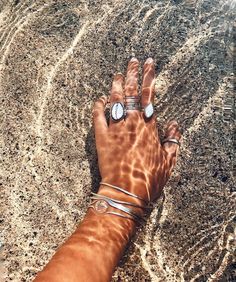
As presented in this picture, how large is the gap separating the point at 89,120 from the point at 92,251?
103cm

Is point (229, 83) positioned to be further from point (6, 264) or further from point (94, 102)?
point (6, 264)

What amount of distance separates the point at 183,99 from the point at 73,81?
2.85 ft

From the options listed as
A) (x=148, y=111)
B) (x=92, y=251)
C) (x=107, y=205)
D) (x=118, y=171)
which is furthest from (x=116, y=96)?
(x=92, y=251)

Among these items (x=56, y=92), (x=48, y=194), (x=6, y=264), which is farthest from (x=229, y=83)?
(x=6, y=264)

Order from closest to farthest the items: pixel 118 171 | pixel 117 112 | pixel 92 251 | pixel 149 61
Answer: pixel 92 251, pixel 118 171, pixel 117 112, pixel 149 61

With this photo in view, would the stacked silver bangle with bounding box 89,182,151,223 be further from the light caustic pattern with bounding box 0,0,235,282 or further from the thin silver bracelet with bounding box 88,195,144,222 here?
the light caustic pattern with bounding box 0,0,235,282

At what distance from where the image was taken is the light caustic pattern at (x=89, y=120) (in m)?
2.82

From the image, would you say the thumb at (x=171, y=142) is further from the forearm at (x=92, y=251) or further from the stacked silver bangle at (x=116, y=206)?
the forearm at (x=92, y=251)

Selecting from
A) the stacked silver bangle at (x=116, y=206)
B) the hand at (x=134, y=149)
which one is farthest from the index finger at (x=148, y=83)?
the stacked silver bangle at (x=116, y=206)

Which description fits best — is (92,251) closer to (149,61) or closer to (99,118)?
(99,118)

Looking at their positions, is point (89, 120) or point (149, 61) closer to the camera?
point (89, 120)

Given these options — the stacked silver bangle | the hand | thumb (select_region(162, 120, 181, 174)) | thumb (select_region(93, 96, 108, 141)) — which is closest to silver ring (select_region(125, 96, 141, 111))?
the hand

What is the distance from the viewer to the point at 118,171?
2887 millimetres

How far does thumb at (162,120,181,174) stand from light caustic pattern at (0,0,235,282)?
0.23 feet
